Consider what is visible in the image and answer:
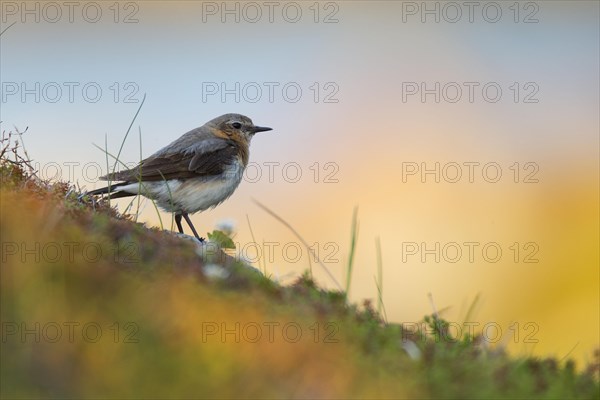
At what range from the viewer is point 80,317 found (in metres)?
4.12

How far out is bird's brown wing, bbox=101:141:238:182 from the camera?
1106 centimetres

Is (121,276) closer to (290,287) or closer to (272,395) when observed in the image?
(272,395)

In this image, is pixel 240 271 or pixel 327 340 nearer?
pixel 327 340

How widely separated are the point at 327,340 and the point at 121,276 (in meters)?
1.29

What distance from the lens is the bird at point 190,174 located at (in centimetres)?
1097

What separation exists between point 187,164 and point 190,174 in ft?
0.55

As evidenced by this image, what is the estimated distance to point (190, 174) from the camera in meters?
11.2

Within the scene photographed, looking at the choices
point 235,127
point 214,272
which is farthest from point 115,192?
point 214,272

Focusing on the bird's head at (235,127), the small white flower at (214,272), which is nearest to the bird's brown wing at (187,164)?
the bird's head at (235,127)

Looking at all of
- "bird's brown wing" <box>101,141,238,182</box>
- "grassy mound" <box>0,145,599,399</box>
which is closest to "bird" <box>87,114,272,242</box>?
"bird's brown wing" <box>101,141,238,182</box>

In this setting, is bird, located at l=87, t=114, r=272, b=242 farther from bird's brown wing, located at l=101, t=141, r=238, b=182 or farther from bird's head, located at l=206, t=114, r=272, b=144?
bird's head, located at l=206, t=114, r=272, b=144

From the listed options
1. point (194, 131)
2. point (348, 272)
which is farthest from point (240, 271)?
point (194, 131)

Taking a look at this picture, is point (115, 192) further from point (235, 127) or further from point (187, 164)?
point (235, 127)

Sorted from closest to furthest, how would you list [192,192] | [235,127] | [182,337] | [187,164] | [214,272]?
[182,337]
[214,272]
[192,192]
[187,164]
[235,127]
